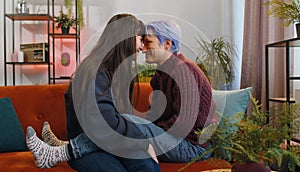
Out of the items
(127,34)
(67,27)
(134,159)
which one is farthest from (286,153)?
(67,27)

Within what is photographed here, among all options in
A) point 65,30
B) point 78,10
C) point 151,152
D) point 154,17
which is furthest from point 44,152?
point 154,17

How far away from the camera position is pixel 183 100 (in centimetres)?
185

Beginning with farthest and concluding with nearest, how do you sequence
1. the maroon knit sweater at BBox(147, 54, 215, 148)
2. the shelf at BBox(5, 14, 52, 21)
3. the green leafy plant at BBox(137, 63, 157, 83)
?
the shelf at BBox(5, 14, 52, 21) < the green leafy plant at BBox(137, 63, 157, 83) < the maroon knit sweater at BBox(147, 54, 215, 148)

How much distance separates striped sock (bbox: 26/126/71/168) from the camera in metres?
1.73

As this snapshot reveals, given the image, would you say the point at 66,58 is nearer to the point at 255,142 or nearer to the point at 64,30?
the point at 64,30

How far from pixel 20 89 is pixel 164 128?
1.01 metres

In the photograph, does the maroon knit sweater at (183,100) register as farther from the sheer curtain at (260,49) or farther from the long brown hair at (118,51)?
the sheer curtain at (260,49)

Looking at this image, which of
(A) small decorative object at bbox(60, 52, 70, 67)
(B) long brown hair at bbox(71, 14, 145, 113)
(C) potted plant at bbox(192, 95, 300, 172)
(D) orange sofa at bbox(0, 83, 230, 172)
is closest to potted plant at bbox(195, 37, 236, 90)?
(D) orange sofa at bbox(0, 83, 230, 172)

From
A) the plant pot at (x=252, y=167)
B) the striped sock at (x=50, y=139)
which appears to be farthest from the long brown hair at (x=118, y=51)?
the plant pot at (x=252, y=167)

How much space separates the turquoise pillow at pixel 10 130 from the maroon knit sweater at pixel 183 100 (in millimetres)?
790

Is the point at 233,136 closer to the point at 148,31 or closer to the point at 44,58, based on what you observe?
the point at 148,31

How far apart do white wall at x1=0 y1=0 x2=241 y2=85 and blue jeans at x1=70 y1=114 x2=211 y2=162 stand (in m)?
Result: 2.43

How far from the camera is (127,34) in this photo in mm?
1792

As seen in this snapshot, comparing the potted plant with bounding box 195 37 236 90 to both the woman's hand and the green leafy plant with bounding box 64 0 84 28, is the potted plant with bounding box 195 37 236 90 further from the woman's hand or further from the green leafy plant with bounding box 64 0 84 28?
the woman's hand
